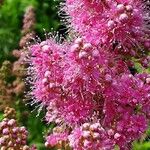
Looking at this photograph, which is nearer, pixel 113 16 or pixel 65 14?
pixel 113 16

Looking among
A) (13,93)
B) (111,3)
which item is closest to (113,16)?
(111,3)

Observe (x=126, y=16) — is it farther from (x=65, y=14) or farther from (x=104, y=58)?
(x=65, y=14)

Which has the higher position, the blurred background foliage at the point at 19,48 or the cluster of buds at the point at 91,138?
the cluster of buds at the point at 91,138

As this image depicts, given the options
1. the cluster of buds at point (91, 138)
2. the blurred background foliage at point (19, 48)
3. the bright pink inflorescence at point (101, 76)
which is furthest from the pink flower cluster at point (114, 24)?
the blurred background foliage at point (19, 48)

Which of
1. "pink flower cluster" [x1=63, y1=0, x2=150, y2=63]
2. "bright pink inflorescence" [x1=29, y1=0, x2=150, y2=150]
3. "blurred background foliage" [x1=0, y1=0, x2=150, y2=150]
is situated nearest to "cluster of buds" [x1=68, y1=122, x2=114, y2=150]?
"bright pink inflorescence" [x1=29, y1=0, x2=150, y2=150]

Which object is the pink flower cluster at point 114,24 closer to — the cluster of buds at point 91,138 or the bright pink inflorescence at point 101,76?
the bright pink inflorescence at point 101,76

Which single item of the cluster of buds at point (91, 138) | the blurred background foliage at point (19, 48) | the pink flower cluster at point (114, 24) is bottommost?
the blurred background foliage at point (19, 48)

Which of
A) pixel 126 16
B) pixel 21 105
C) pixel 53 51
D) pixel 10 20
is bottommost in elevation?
pixel 10 20
